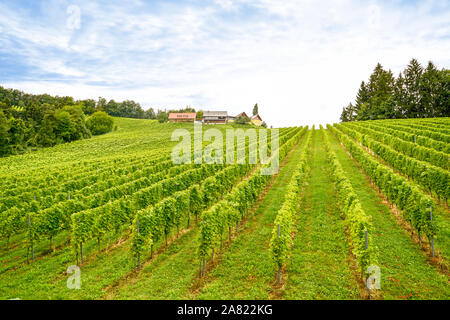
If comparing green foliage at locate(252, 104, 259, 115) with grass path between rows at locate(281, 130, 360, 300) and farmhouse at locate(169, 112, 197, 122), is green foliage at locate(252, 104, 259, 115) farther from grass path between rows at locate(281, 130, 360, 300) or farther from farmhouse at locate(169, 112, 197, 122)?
grass path between rows at locate(281, 130, 360, 300)

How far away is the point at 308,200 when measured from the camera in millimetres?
17953

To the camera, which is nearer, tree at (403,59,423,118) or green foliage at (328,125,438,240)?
green foliage at (328,125,438,240)

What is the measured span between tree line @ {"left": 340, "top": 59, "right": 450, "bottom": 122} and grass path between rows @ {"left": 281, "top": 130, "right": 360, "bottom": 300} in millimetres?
69997

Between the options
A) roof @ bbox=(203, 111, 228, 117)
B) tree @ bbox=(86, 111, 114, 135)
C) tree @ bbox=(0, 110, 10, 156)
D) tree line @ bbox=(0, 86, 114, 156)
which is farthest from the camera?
roof @ bbox=(203, 111, 228, 117)

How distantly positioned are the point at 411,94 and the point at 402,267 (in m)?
Answer: 80.1

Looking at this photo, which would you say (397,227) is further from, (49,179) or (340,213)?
(49,179)

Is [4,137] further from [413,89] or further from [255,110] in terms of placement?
[255,110]

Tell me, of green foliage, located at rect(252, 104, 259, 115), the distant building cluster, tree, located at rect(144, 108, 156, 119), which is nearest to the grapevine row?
the distant building cluster

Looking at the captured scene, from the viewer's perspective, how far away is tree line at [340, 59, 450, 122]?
64.6m

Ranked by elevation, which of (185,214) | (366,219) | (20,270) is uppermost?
(366,219)

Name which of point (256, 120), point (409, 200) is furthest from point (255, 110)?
point (409, 200)

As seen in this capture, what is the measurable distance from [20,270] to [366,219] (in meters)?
14.7

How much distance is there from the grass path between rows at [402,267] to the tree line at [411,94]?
230ft
